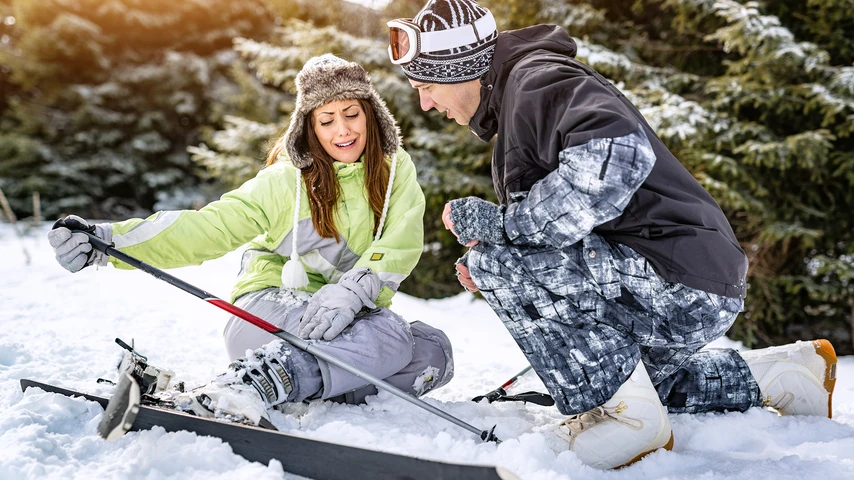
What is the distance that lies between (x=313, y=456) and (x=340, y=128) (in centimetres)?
129

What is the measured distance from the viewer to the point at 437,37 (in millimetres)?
1866

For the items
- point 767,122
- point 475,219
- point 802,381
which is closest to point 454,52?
point 475,219

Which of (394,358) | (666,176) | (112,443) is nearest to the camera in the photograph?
(112,443)

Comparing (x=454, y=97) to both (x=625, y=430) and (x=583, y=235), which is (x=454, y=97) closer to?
(x=583, y=235)

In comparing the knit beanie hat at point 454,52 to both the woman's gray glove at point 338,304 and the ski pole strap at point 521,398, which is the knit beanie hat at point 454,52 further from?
the ski pole strap at point 521,398

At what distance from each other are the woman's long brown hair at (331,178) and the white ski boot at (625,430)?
3.69ft

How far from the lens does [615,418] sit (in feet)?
5.42

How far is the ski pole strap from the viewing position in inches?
82.6

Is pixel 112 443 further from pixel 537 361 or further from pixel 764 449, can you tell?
pixel 764 449

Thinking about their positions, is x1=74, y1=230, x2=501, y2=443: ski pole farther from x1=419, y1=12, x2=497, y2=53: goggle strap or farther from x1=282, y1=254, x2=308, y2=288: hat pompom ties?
x1=419, y1=12, x2=497, y2=53: goggle strap

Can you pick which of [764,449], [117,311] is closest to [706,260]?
[764,449]

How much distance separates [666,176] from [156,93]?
10182 mm

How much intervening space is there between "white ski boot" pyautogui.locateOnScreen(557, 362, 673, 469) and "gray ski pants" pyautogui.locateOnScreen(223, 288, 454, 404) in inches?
25.5

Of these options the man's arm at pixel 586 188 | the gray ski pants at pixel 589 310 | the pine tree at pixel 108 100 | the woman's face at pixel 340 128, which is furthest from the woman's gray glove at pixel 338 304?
the pine tree at pixel 108 100
